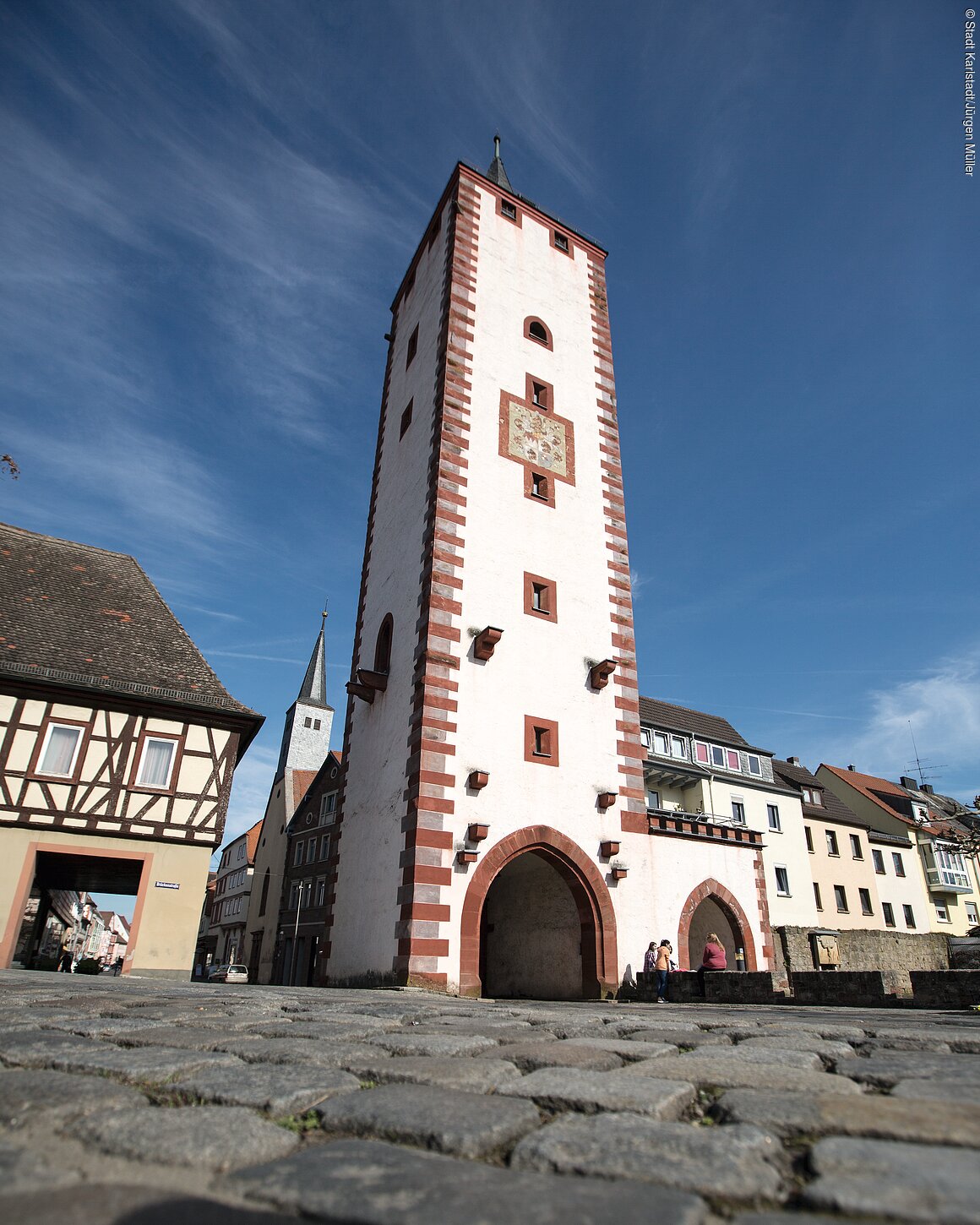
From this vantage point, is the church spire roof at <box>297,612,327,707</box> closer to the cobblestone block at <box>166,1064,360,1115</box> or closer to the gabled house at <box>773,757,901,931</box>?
the gabled house at <box>773,757,901,931</box>

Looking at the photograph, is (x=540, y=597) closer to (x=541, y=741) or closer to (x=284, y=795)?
(x=541, y=741)

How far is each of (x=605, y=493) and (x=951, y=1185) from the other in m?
19.0

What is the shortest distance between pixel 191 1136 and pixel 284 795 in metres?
53.0

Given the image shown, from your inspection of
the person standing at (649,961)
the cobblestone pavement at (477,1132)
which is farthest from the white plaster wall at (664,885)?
the cobblestone pavement at (477,1132)

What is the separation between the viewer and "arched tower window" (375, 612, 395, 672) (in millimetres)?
17844

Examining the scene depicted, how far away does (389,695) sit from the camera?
16953mm

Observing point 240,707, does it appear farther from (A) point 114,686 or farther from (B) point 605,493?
(B) point 605,493

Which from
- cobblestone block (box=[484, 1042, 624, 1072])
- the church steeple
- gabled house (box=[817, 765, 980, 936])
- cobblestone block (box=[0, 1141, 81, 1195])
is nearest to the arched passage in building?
cobblestone block (box=[484, 1042, 624, 1072])

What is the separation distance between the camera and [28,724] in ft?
58.0

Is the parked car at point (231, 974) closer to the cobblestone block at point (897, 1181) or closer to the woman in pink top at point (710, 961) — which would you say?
the woman in pink top at point (710, 961)

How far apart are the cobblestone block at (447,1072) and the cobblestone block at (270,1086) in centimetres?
14

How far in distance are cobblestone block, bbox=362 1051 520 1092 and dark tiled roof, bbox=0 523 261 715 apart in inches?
671

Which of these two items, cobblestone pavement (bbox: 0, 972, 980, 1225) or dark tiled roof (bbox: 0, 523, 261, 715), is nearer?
cobblestone pavement (bbox: 0, 972, 980, 1225)

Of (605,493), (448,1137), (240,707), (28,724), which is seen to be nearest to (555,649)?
(605,493)
